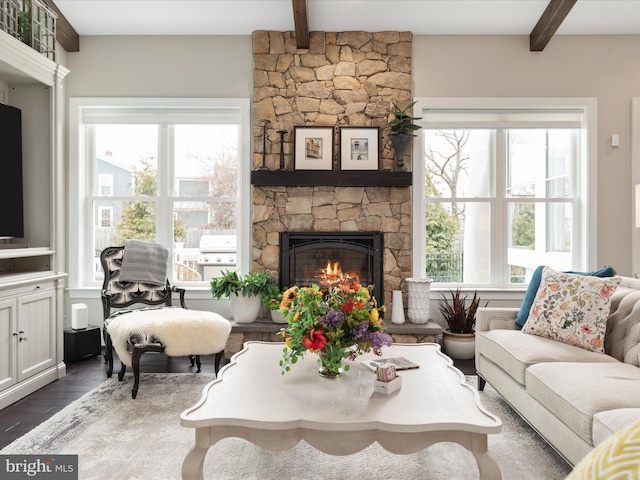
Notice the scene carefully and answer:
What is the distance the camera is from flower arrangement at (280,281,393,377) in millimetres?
1929

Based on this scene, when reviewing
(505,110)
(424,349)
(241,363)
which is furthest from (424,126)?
(241,363)

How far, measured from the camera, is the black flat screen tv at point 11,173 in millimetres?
3057

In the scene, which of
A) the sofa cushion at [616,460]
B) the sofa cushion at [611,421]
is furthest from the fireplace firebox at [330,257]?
the sofa cushion at [616,460]

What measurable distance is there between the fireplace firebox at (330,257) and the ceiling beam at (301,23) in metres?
1.78

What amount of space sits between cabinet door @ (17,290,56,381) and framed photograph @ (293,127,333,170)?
2.33 metres

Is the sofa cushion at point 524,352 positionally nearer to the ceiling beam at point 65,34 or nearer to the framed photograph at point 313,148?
the framed photograph at point 313,148

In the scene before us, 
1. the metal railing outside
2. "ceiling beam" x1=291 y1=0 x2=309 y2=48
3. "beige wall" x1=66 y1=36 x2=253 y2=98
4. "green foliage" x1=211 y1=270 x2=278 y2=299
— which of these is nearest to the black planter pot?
the metal railing outside

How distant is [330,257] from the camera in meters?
4.30

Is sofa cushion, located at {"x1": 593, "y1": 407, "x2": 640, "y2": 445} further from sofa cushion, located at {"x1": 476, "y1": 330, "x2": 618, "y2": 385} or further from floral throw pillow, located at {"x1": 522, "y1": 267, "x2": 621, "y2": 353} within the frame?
floral throw pillow, located at {"x1": 522, "y1": 267, "x2": 621, "y2": 353}

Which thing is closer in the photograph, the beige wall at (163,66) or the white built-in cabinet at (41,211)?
the white built-in cabinet at (41,211)

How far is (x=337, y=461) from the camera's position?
2115 mm

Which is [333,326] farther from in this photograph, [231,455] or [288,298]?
[231,455]

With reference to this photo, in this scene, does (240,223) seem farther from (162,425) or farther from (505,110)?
(505,110)

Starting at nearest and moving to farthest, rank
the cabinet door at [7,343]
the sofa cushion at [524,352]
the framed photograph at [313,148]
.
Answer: the sofa cushion at [524,352]
the cabinet door at [7,343]
the framed photograph at [313,148]
